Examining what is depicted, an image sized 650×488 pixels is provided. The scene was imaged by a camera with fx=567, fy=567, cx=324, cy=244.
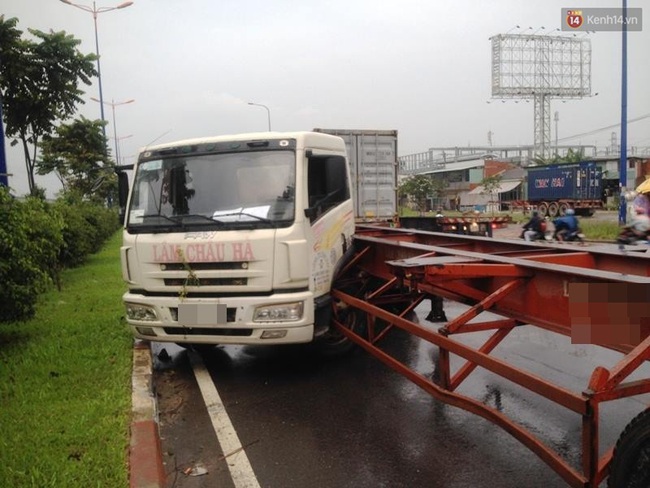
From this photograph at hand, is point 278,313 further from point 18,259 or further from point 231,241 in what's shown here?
point 18,259

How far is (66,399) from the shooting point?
4.62 metres

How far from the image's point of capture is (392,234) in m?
7.57

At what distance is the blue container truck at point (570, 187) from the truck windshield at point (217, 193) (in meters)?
32.3

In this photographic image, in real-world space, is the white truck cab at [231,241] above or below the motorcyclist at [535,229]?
above

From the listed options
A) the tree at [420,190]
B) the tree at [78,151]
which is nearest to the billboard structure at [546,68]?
the tree at [420,190]

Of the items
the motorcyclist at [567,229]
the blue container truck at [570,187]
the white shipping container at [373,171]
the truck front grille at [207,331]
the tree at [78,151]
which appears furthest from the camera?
the blue container truck at [570,187]

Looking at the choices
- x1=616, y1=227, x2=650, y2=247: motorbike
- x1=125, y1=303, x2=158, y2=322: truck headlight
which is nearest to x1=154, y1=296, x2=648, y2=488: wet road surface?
x1=125, y1=303, x2=158, y2=322: truck headlight

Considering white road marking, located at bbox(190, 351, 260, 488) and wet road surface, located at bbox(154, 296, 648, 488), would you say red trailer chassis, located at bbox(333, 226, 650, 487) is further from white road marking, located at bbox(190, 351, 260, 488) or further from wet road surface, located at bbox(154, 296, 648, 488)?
white road marking, located at bbox(190, 351, 260, 488)

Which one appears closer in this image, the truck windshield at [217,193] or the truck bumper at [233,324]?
the truck bumper at [233,324]

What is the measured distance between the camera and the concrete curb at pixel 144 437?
11.1 feet

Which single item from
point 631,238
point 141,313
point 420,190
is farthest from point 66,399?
point 420,190

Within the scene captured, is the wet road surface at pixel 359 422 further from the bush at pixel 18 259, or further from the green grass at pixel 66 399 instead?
the bush at pixel 18 259

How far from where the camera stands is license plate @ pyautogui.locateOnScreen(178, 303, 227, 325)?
4840 mm

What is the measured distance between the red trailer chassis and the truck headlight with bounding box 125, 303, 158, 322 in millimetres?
1700
